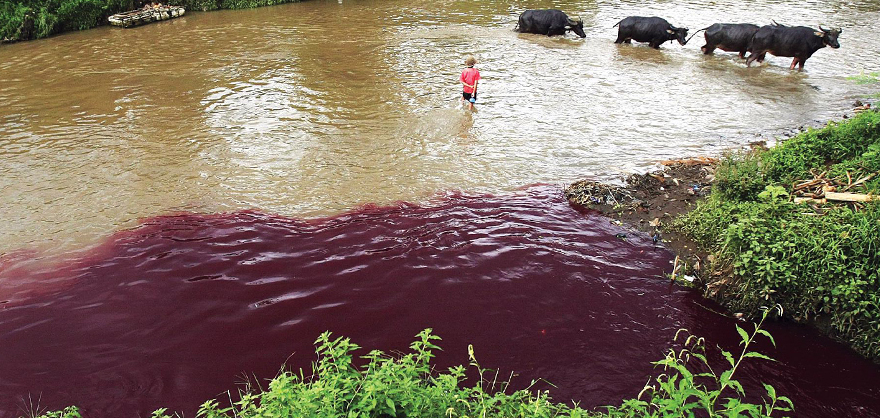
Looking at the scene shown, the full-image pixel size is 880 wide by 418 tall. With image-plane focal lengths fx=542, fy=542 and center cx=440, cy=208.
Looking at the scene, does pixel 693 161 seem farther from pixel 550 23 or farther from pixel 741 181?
pixel 550 23

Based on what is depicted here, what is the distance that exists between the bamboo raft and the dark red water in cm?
1668

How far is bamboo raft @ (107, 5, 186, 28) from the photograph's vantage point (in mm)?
20375

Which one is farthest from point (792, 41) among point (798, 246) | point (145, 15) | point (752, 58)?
point (145, 15)

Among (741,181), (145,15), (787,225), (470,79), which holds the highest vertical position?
(145,15)

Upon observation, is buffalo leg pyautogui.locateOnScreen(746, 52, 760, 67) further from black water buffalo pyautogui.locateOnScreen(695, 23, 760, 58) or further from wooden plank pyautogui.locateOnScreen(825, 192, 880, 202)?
wooden plank pyautogui.locateOnScreen(825, 192, 880, 202)

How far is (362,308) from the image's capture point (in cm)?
592

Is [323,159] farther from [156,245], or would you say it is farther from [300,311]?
[300,311]

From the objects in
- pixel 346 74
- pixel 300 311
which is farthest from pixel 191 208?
pixel 346 74

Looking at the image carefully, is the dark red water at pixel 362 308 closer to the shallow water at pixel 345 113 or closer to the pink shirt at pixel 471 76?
the shallow water at pixel 345 113

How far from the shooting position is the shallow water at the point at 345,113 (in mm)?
8484

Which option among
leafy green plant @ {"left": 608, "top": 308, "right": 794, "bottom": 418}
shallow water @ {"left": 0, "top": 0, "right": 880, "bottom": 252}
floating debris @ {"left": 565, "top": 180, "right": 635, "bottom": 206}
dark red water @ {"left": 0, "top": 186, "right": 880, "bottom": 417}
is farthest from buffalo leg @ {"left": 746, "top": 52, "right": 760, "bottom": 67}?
leafy green plant @ {"left": 608, "top": 308, "right": 794, "bottom": 418}

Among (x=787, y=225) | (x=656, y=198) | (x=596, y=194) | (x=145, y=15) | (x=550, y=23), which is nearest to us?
(x=787, y=225)

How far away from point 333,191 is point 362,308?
293 centimetres

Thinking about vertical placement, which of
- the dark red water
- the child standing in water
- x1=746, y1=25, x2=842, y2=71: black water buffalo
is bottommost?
the dark red water
